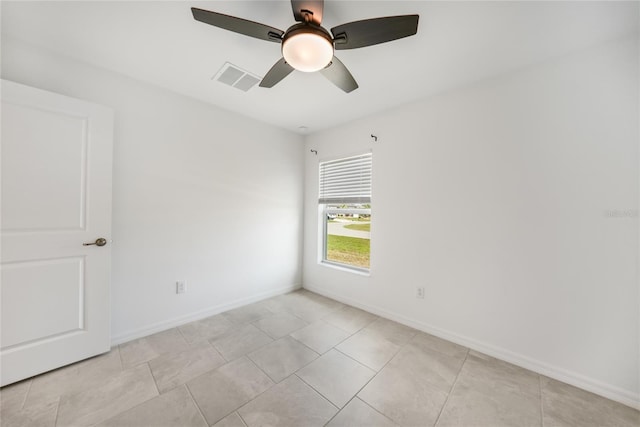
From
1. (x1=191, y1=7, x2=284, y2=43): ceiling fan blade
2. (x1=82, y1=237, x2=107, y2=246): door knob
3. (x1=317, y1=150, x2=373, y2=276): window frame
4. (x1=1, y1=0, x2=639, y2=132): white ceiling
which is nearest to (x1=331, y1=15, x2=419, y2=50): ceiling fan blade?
(x1=1, y1=0, x2=639, y2=132): white ceiling

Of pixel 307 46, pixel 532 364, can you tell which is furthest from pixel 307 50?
pixel 532 364

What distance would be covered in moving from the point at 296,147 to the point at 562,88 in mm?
2866

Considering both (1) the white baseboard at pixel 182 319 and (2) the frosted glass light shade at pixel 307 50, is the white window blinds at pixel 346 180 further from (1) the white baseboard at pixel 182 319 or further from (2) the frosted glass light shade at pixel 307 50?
(2) the frosted glass light shade at pixel 307 50

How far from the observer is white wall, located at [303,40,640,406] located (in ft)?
5.28

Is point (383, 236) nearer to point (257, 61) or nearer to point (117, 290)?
point (257, 61)

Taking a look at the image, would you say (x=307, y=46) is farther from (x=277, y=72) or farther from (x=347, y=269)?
(x=347, y=269)

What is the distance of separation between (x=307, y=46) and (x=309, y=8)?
0.16m

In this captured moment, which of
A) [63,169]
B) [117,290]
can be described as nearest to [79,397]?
[117,290]

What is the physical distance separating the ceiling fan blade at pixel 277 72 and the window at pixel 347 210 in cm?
158

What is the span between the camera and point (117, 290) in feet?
7.00

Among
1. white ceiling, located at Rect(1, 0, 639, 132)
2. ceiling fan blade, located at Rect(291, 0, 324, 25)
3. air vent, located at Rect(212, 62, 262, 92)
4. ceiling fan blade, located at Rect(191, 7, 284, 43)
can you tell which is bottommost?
ceiling fan blade, located at Rect(191, 7, 284, 43)

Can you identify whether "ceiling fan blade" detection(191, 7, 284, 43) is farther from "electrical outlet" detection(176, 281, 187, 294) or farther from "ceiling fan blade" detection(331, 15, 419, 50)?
"electrical outlet" detection(176, 281, 187, 294)

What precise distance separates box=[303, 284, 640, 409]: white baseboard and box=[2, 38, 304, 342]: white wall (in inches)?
72.4

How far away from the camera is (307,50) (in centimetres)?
130
